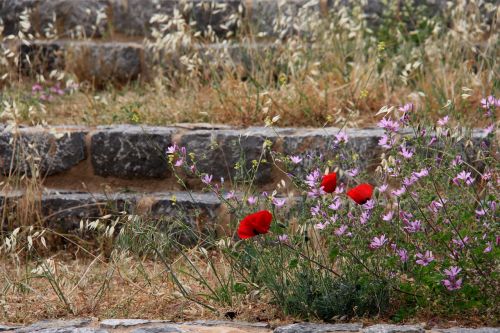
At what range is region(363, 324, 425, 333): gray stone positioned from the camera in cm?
277

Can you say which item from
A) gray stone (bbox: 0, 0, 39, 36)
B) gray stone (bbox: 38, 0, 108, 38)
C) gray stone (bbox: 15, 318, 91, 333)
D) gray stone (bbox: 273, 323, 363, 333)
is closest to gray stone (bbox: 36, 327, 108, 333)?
gray stone (bbox: 15, 318, 91, 333)

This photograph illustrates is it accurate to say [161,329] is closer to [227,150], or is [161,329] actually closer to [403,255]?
[403,255]

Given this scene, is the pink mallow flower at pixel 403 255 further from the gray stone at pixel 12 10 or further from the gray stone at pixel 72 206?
the gray stone at pixel 12 10

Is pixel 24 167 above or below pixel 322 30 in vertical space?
below

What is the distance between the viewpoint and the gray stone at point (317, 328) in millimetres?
2834

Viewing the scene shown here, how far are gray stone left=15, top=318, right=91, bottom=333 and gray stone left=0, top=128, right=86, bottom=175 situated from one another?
1.59m

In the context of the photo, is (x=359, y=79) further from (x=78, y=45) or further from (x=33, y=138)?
(x=78, y=45)

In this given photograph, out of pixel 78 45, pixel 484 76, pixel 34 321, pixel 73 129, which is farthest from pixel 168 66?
pixel 34 321

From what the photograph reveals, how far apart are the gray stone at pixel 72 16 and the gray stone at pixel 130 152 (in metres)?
1.76

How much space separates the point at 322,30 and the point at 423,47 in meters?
0.63

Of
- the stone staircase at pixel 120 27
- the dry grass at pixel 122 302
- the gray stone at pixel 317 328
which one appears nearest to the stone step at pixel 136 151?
the dry grass at pixel 122 302

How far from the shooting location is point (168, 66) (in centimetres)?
560

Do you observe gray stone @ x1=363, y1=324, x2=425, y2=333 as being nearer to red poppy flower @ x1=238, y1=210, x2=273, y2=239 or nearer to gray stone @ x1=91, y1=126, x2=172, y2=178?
red poppy flower @ x1=238, y1=210, x2=273, y2=239

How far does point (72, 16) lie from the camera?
6191mm
